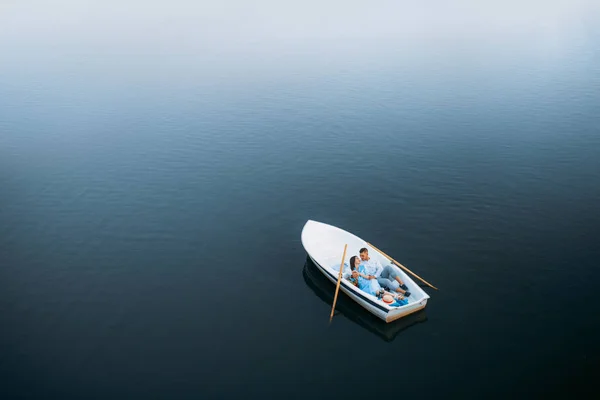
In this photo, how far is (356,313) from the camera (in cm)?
2680

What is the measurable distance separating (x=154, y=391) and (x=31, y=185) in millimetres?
24466

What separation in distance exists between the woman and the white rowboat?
537 millimetres

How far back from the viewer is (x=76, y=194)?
39.2 meters

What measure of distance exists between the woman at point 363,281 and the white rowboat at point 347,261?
54 centimetres

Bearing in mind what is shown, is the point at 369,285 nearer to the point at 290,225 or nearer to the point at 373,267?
the point at 373,267

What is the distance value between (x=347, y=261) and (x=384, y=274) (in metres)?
2.98

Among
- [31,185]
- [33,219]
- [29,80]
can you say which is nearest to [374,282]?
[33,219]

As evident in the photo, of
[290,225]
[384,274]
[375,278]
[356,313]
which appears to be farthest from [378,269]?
[290,225]

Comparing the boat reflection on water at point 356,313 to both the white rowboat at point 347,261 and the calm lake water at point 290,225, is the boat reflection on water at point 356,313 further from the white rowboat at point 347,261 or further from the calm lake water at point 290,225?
the white rowboat at point 347,261

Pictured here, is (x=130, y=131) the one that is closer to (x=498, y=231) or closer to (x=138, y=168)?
(x=138, y=168)

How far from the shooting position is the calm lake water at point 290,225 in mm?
23422

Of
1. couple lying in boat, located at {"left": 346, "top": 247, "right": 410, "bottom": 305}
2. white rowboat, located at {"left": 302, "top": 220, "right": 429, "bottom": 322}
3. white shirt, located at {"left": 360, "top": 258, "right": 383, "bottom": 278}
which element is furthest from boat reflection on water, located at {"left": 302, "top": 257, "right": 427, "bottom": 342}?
white shirt, located at {"left": 360, "top": 258, "right": 383, "bottom": 278}

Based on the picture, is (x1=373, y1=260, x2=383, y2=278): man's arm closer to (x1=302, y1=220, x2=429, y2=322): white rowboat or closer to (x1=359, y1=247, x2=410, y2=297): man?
(x1=359, y1=247, x2=410, y2=297): man

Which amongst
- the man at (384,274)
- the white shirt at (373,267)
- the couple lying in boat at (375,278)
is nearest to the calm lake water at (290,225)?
the couple lying in boat at (375,278)
